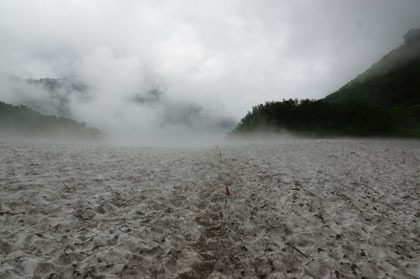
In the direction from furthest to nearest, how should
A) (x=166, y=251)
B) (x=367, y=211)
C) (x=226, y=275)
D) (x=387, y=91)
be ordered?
(x=387, y=91)
(x=367, y=211)
(x=166, y=251)
(x=226, y=275)

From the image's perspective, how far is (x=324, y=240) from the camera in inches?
333

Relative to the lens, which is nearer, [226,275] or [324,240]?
[226,275]

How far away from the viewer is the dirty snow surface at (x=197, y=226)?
263 inches

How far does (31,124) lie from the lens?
72500 millimetres

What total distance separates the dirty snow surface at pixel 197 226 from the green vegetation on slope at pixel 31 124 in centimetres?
6982

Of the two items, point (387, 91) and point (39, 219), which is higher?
point (387, 91)

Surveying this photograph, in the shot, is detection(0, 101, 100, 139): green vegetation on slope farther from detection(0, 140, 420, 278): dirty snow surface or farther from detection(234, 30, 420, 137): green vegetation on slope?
detection(234, 30, 420, 137): green vegetation on slope

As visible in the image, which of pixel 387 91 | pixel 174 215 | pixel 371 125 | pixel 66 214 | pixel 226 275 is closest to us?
pixel 226 275

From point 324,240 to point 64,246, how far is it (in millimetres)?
9172

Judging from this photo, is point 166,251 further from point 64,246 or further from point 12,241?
point 12,241

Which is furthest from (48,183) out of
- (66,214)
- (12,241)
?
(12,241)

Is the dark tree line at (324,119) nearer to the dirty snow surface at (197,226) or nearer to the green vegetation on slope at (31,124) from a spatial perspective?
the dirty snow surface at (197,226)

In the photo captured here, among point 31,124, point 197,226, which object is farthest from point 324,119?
point 31,124

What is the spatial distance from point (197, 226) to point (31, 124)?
86360 mm
